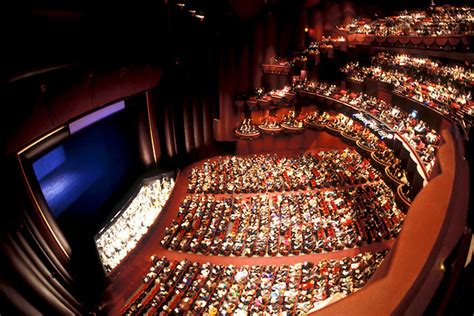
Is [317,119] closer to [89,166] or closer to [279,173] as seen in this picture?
[279,173]

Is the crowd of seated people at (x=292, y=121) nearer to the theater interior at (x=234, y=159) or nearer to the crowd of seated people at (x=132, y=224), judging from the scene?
the theater interior at (x=234, y=159)

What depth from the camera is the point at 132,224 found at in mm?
11305

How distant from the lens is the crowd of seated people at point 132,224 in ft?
31.7

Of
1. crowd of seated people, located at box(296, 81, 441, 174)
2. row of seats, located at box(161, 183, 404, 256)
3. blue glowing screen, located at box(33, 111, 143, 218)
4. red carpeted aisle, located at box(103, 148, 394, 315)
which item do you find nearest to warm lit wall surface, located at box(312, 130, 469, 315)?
crowd of seated people, located at box(296, 81, 441, 174)

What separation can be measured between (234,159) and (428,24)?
11.7 metres

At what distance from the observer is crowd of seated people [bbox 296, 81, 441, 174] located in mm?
9617

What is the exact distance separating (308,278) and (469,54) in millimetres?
9593

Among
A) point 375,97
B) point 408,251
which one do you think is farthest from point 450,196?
point 375,97

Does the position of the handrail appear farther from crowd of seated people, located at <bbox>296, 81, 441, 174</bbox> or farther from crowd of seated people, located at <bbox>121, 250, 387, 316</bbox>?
crowd of seated people, located at <bbox>121, 250, 387, 316</bbox>

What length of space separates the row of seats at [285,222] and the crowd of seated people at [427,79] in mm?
4168

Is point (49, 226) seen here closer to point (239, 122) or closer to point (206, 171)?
point (206, 171)

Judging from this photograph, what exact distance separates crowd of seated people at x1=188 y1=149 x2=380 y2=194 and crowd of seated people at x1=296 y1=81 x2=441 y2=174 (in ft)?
9.33

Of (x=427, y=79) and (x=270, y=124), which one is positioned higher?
(x=427, y=79)

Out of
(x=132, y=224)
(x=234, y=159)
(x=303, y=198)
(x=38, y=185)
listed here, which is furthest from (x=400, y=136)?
(x=38, y=185)
